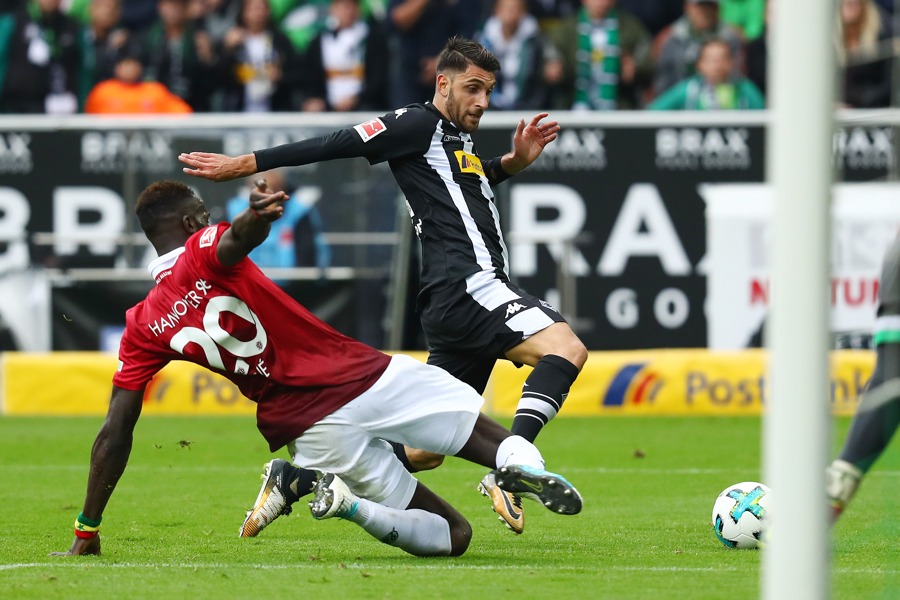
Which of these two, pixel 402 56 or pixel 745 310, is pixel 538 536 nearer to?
pixel 745 310

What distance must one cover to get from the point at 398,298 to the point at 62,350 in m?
3.19

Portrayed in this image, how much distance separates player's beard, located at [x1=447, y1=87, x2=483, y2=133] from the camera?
751 cm

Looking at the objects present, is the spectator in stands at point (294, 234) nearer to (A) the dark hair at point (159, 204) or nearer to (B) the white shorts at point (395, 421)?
(A) the dark hair at point (159, 204)

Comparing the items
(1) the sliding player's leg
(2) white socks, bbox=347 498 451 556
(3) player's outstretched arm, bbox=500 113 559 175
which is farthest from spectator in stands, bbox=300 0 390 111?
(1) the sliding player's leg

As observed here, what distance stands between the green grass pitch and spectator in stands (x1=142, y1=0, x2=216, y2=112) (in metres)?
5.55

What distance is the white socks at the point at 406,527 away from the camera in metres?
6.25

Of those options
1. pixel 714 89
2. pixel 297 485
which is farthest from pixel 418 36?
pixel 297 485

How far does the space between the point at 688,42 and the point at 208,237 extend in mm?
10695

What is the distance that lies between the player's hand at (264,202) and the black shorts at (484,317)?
1736mm

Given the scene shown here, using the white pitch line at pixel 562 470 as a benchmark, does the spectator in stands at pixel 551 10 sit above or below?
above

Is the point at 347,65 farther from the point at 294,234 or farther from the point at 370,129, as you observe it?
the point at 370,129

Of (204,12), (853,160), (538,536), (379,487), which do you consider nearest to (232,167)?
(379,487)

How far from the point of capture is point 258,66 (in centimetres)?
1656

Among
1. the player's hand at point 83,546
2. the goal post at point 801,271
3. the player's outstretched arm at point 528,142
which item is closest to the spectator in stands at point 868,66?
the player's outstretched arm at point 528,142
